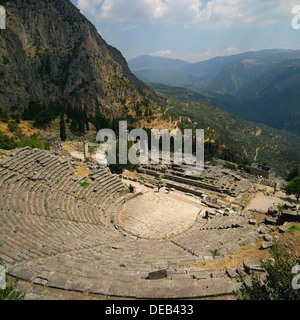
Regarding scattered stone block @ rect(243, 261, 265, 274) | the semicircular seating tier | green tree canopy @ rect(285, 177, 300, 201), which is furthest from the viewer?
green tree canopy @ rect(285, 177, 300, 201)

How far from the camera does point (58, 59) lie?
9956 centimetres

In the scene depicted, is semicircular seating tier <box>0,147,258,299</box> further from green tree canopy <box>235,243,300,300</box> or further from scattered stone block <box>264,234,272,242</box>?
scattered stone block <box>264,234,272,242</box>

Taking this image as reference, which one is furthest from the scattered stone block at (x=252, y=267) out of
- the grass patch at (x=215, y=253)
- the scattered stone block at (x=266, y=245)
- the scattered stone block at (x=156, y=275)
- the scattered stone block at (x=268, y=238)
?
the scattered stone block at (x=268, y=238)

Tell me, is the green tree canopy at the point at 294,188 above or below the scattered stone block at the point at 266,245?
below

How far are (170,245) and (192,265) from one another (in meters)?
4.00

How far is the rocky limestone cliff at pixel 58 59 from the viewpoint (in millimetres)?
82500

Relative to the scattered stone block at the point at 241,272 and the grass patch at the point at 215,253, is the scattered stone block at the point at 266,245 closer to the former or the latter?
the grass patch at the point at 215,253

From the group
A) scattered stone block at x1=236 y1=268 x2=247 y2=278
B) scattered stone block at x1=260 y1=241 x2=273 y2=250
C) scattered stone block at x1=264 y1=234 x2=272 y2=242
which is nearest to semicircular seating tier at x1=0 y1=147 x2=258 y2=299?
scattered stone block at x1=236 y1=268 x2=247 y2=278

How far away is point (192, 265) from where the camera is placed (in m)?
10.0

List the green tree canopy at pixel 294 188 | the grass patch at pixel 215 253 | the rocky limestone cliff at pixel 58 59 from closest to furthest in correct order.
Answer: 1. the grass patch at pixel 215 253
2. the green tree canopy at pixel 294 188
3. the rocky limestone cliff at pixel 58 59

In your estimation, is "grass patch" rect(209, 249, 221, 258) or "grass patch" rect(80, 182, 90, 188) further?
"grass patch" rect(80, 182, 90, 188)

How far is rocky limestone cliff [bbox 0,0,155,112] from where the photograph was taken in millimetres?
82500
